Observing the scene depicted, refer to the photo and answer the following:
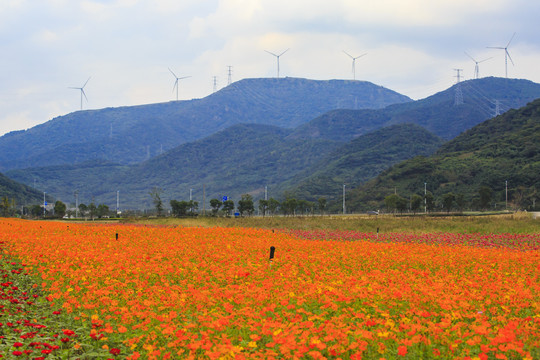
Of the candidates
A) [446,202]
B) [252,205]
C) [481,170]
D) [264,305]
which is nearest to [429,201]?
[446,202]

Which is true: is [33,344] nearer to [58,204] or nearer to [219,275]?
[219,275]

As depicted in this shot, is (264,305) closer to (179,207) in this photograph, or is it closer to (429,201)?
(179,207)

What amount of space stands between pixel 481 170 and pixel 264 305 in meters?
135

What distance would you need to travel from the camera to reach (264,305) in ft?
37.8

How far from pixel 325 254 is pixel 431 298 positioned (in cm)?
885

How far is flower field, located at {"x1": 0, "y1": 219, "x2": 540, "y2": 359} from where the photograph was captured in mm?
8594

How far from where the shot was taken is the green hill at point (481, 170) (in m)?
120

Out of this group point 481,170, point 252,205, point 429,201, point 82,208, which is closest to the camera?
point 429,201

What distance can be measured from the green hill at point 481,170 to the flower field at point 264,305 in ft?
321

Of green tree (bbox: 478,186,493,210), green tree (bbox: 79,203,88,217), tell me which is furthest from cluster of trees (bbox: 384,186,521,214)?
green tree (bbox: 79,203,88,217)

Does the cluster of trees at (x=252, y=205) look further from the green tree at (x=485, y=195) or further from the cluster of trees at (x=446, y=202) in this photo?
the green tree at (x=485, y=195)

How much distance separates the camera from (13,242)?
23375mm

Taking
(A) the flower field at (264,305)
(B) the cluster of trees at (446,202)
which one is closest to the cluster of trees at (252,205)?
(B) the cluster of trees at (446,202)

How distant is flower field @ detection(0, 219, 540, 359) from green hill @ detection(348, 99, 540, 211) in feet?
321
